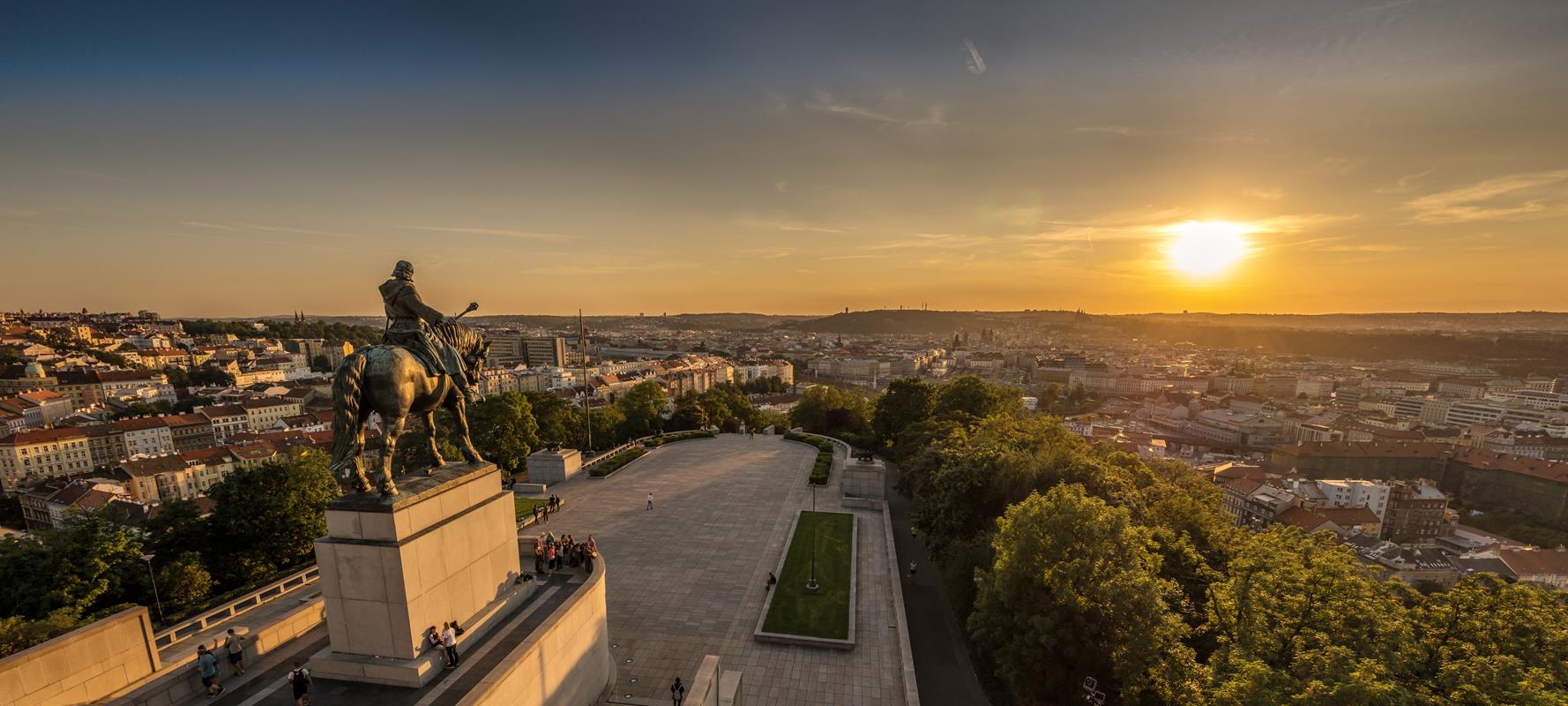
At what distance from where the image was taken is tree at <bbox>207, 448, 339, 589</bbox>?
22.5 metres

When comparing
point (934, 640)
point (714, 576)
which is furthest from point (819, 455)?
point (934, 640)

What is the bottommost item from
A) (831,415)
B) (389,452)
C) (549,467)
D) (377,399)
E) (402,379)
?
(831,415)

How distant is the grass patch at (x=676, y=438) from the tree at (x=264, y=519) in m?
23.6

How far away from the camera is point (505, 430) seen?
128 feet

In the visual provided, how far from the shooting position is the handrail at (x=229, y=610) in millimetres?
14430

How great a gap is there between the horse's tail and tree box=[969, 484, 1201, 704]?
16646mm

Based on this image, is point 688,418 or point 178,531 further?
point 688,418

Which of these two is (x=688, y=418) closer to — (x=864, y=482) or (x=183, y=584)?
(x=864, y=482)

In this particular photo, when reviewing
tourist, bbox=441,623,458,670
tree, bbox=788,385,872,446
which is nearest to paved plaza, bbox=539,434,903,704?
tourist, bbox=441,623,458,670

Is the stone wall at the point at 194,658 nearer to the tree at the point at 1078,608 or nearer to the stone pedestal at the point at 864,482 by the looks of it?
the tree at the point at 1078,608

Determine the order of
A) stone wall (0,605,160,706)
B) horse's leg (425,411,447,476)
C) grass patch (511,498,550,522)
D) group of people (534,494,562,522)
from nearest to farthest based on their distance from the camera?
stone wall (0,605,160,706) < horse's leg (425,411,447,476) < group of people (534,494,562,522) < grass patch (511,498,550,522)

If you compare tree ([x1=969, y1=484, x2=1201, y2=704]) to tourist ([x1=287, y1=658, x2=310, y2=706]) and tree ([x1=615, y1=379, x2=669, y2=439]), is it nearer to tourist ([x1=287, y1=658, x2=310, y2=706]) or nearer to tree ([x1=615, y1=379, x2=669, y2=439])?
tourist ([x1=287, y1=658, x2=310, y2=706])

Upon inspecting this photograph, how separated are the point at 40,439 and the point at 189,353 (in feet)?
243

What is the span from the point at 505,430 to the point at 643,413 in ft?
44.8
